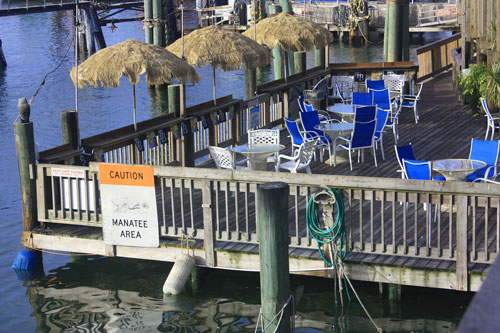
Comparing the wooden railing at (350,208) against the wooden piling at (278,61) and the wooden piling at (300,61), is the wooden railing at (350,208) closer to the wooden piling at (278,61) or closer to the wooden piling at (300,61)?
the wooden piling at (300,61)

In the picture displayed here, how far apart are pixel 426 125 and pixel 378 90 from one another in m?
1.53

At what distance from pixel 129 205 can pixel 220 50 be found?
203 inches

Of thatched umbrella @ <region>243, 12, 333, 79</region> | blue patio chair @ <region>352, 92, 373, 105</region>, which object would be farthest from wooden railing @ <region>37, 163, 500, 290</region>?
thatched umbrella @ <region>243, 12, 333, 79</region>

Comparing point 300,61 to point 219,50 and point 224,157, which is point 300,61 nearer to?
point 219,50

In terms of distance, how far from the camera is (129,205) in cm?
905

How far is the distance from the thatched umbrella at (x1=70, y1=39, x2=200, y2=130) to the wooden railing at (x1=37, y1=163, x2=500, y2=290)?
2.04 m

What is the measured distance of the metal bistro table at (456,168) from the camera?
9.15 metres

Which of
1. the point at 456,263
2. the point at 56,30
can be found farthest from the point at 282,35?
the point at 56,30

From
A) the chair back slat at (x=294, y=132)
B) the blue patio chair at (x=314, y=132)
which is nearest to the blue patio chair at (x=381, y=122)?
the blue patio chair at (x=314, y=132)

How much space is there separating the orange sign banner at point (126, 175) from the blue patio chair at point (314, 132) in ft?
14.8

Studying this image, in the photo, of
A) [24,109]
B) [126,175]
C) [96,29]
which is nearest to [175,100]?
[24,109]

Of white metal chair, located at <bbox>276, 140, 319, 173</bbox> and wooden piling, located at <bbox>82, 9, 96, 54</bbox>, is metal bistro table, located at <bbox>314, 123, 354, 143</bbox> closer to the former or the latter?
white metal chair, located at <bbox>276, 140, 319, 173</bbox>

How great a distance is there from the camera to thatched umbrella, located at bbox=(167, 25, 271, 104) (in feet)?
44.1

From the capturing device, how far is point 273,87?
16109 mm
